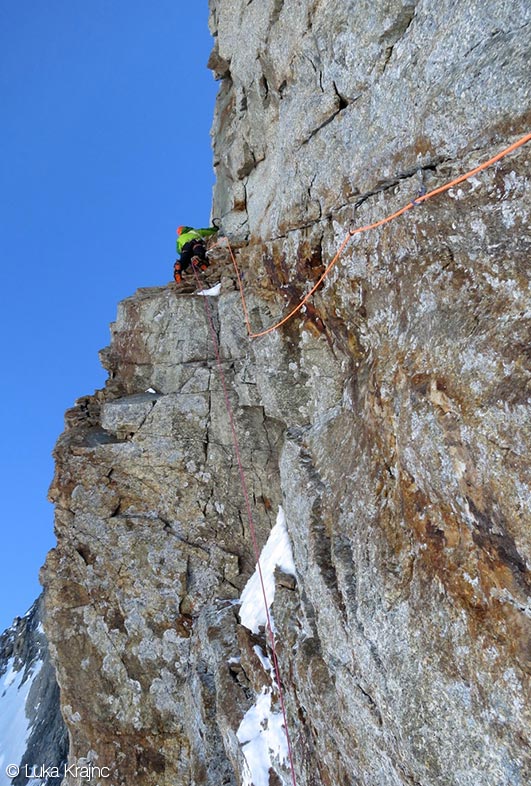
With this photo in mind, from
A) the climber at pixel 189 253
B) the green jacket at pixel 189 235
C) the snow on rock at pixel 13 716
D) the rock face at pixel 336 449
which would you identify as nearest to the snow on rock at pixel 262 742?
the rock face at pixel 336 449

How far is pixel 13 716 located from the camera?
45.2 m

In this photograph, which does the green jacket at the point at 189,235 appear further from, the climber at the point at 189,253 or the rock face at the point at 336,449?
the rock face at the point at 336,449

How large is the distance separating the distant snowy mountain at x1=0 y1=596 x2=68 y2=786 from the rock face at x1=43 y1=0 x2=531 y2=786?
893 inches

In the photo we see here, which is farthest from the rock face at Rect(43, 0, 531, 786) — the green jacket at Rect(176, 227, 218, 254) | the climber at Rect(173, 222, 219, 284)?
the green jacket at Rect(176, 227, 218, 254)

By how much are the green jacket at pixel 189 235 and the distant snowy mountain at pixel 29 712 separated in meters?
28.9

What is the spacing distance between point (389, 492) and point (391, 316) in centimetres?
255

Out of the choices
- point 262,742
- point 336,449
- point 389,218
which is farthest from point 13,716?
point 389,218

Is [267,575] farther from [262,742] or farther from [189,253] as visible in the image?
[189,253]

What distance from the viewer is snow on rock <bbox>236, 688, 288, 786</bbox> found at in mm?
10125

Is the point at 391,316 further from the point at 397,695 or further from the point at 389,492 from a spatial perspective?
the point at 397,695

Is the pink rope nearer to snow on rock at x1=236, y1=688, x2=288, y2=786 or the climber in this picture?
the climber

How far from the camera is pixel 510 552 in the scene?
217 inches

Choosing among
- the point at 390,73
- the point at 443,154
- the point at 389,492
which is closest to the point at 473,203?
the point at 443,154

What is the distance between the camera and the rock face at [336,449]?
591 cm
